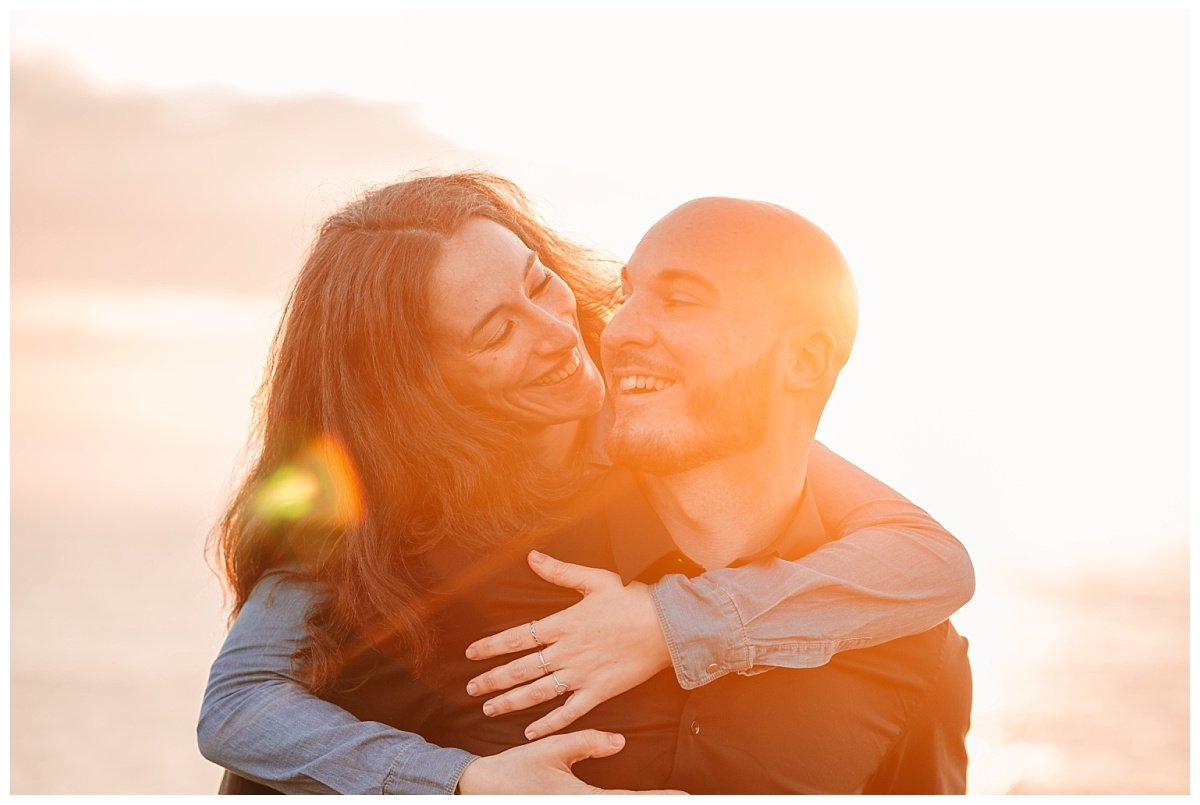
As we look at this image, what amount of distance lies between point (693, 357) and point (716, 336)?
79 millimetres

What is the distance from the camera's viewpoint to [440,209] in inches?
141

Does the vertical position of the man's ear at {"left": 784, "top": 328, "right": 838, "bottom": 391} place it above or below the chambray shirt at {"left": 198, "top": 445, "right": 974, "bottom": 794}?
above

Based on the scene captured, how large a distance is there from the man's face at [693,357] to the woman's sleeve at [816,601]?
342 mm

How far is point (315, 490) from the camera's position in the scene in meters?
3.41

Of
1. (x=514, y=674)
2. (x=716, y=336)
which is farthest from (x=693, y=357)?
(x=514, y=674)

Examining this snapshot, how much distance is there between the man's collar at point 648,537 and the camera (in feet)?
10.3

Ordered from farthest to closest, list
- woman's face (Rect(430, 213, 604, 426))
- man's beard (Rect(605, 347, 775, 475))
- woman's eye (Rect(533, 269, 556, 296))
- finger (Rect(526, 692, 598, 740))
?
1. woman's eye (Rect(533, 269, 556, 296))
2. woman's face (Rect(430, 213, 604, 426))
3. man's beard (Rect(605, 347, 775, 475))
4. finger (Rect(526, 692, 598, 740))

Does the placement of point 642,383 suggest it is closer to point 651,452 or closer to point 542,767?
point 651,452

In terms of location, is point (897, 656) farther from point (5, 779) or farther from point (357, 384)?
point (5, 779)

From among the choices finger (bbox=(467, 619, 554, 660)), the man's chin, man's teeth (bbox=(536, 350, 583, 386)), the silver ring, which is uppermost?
man's teeth (bbox=(536, 350, 583, 386))

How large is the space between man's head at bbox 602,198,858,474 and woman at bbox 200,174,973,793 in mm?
317

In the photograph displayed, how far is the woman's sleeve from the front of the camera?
299 cm

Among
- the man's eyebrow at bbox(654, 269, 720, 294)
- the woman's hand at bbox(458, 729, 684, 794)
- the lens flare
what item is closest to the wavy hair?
the lens flare

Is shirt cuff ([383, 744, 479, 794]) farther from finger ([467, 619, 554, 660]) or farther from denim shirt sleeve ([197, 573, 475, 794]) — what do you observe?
finger ([467, 619, 554, 660])
